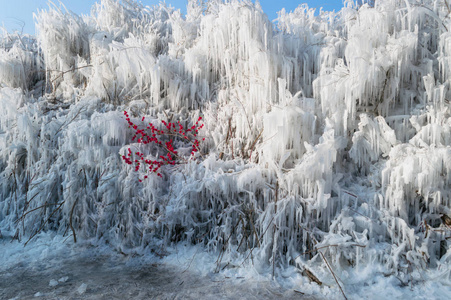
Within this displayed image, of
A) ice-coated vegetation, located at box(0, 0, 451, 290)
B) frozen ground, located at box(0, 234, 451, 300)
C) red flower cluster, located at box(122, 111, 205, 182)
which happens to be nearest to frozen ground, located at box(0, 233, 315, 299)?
frozen ground, located at box(0, 234, 451, 300)

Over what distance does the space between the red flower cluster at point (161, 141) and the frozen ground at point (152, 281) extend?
1.20m

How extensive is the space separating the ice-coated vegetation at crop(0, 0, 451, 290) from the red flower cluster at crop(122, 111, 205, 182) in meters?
0.13

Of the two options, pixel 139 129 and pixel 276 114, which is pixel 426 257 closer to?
pixel 276 114

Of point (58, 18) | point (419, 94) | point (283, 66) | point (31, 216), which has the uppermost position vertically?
point (58, 18)

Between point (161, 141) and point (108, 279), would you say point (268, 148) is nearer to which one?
point (161, 141)

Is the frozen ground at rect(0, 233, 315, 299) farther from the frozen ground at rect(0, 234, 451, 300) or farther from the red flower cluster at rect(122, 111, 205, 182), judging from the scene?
the red flower cluster at rect(122, 111, 205, 182)

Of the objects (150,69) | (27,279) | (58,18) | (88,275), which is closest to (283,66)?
(150,69)

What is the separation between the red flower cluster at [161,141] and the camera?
4.17 metres

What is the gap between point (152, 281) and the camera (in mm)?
3139

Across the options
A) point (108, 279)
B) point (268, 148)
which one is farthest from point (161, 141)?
point (108, 279)

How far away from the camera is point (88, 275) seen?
325cm

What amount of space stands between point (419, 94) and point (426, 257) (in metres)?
2.31

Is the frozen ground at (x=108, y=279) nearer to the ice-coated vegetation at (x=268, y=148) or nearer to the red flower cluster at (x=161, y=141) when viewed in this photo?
the ice-coated vegetation at (x=268, y=148)

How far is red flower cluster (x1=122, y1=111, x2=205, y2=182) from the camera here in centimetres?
417
